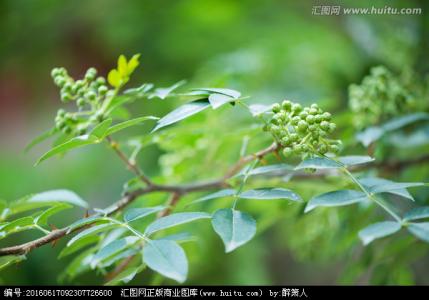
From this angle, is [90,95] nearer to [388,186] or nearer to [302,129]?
[302,129]

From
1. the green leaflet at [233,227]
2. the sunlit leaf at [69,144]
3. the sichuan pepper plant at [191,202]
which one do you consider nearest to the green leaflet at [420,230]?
the sichuan pepper plant at [191,202]

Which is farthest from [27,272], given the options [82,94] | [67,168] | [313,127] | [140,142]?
[313,127]

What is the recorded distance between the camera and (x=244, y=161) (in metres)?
1.13

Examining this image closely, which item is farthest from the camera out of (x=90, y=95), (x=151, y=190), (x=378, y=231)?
(x=151, y=190)

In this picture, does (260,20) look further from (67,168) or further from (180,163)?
(180,163)

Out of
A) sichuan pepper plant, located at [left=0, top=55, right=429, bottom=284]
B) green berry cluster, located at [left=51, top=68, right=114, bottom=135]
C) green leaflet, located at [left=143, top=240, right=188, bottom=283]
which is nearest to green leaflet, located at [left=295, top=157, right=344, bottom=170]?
sichuan pepper plant, located at [left=0, top=55, right=429, bottom=284]

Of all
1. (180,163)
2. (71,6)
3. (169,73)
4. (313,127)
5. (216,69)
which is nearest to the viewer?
(313,127)

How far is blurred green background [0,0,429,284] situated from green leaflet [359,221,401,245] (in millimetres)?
686

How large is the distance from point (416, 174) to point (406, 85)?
0.99 feet

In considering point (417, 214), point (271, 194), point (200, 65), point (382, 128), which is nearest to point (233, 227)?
point (271, 194)

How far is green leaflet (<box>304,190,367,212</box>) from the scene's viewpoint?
751 mm

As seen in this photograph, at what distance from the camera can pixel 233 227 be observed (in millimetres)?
755

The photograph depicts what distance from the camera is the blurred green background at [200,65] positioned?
1.94 meters

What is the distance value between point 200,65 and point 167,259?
6.66 ft
